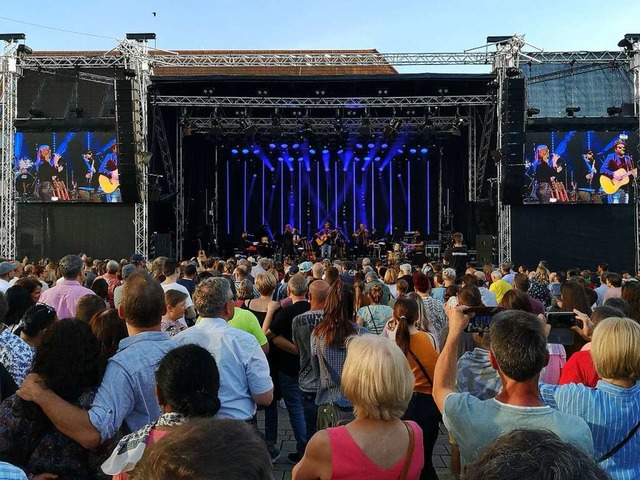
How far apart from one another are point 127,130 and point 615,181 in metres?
11.9

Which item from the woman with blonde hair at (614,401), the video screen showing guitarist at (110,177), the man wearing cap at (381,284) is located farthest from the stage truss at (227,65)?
the woman with blonde hair at (614,401)

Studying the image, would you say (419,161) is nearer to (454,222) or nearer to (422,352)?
(454,222)

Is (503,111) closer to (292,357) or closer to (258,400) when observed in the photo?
(292,357)

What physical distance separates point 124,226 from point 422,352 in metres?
14.1

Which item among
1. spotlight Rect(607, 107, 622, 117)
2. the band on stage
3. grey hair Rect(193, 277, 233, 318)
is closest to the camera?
grey hair Rect(193, 277, 233, 318)

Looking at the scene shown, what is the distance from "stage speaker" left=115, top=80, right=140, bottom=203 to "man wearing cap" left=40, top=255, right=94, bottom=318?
9838mm

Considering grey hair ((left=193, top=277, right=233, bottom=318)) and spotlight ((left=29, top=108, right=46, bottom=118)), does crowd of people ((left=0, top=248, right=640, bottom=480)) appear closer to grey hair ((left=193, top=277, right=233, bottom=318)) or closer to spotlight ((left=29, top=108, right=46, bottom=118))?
grey hair ((left=193, top=277, right=233, bottom=318))

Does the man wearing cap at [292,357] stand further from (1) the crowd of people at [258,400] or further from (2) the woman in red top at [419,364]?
(1) the crowd of people at [258,400]

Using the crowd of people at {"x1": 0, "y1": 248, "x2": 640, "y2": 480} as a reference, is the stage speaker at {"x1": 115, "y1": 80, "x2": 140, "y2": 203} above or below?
above

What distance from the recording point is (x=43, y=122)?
53.7ft

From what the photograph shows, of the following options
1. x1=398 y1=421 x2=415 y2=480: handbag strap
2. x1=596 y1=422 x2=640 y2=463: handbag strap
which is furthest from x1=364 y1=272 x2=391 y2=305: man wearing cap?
x1=398 y1=421 x2=415 y2=480: handbag strap

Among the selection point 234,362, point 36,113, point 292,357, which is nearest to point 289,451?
point 292,357

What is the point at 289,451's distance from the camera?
525 cm

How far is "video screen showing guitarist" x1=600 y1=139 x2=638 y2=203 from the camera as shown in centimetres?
1580
